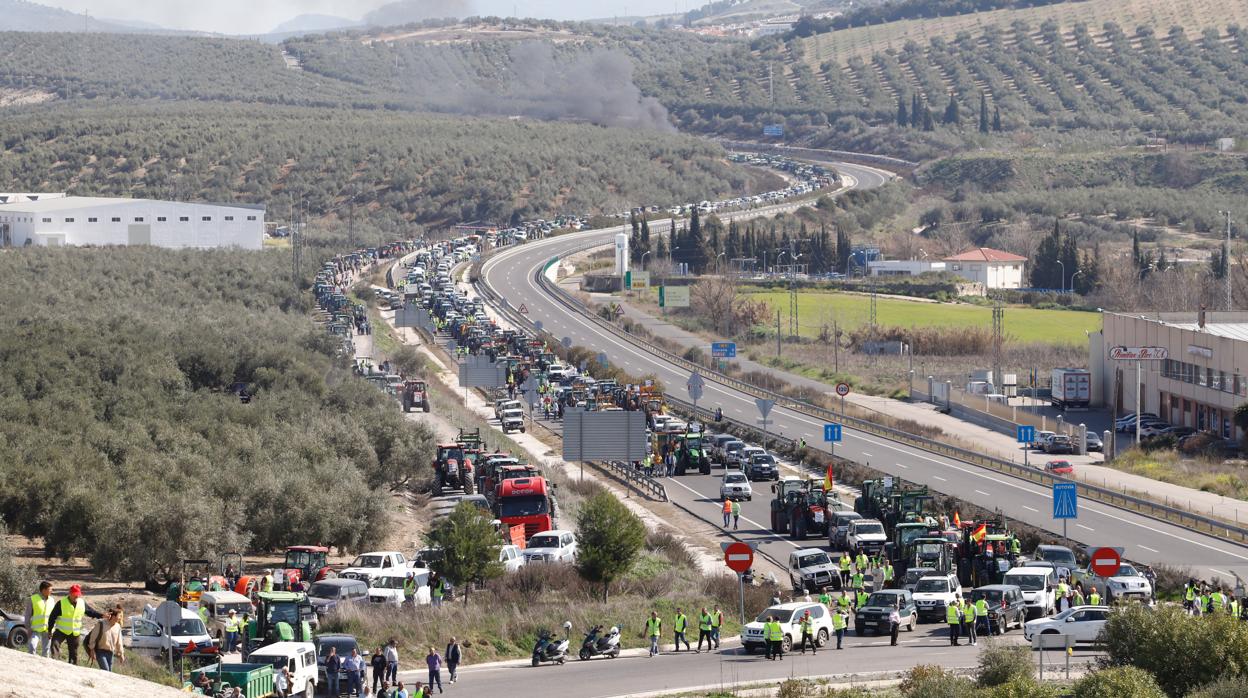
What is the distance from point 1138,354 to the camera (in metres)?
65.8

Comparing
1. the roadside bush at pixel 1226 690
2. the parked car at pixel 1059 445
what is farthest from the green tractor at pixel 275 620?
the parked car at pixel 1059 445

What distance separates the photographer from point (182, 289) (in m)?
93.9

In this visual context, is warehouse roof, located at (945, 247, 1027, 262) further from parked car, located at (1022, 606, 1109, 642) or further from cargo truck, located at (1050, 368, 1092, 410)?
parked car, located at (1022, 606, 1109, 642)

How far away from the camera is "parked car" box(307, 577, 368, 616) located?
101 ft

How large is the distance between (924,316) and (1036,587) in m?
75.7

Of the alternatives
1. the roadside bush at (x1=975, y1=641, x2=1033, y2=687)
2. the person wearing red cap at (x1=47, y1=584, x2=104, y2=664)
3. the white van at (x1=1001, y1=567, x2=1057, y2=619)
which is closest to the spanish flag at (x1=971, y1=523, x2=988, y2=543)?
the white van at (x1=1001, y1=567, x2=1057, y2=619)

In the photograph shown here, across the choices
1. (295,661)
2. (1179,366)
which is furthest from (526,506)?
(1179,366)

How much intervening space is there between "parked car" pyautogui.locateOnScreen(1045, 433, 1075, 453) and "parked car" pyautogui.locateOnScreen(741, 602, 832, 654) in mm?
32727

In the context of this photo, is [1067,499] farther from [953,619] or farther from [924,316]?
[924,316]

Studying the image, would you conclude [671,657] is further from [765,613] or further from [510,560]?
[510,560]

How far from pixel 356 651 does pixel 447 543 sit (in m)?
7.75

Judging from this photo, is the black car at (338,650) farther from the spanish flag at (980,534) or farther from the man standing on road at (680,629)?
the spanish flag at (980,534)

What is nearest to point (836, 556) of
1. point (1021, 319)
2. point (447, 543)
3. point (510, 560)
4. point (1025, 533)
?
point (1025, 533)

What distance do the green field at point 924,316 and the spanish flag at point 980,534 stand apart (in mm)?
57713
